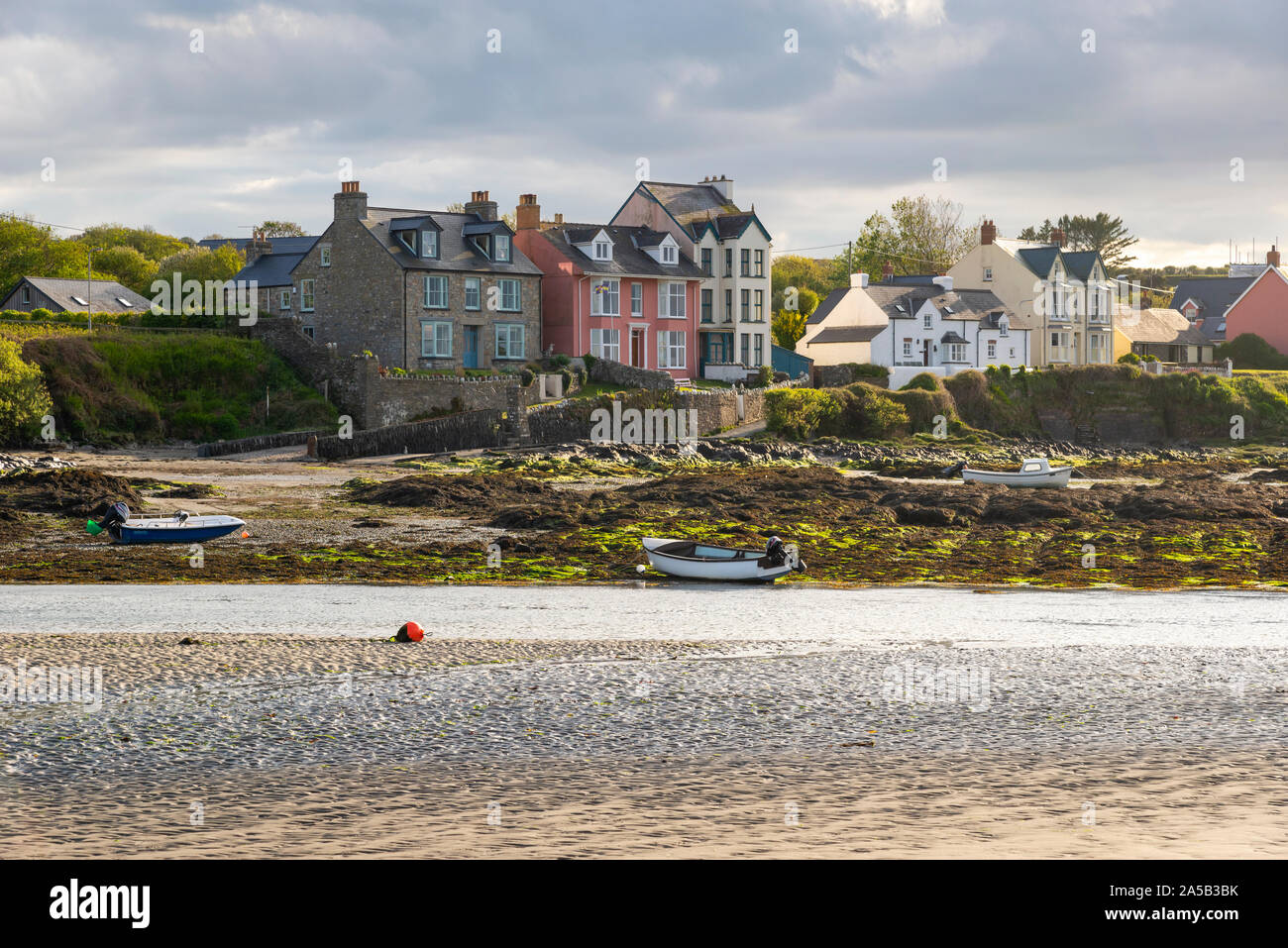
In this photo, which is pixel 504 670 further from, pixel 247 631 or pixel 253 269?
pixel 253 269

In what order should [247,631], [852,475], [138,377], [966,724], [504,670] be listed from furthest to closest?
[138,377], [852,475], [247,631], [504,670], [966,724]

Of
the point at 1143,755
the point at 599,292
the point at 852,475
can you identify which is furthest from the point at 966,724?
the point at 599,292

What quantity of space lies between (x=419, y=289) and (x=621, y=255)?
1115 cm

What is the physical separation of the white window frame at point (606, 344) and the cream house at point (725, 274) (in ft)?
16.5

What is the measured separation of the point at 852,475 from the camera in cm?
4509

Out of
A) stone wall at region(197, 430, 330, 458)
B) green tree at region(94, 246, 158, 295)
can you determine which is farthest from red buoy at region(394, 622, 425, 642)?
green tree at region(94, 246, 158, 295)

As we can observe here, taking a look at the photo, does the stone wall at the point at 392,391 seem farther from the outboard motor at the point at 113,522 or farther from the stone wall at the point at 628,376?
the outboard motor at the point at 113,522

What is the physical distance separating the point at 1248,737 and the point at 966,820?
12.2 ft

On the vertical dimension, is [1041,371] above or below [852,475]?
above

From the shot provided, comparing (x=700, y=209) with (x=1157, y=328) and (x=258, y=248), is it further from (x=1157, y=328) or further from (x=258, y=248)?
(x=1157, y=328)

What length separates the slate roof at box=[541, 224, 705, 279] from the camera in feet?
191

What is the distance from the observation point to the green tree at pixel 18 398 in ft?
139

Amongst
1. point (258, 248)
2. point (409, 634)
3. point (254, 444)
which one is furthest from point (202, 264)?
point (409, 634)

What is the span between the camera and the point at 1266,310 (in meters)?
85.3
